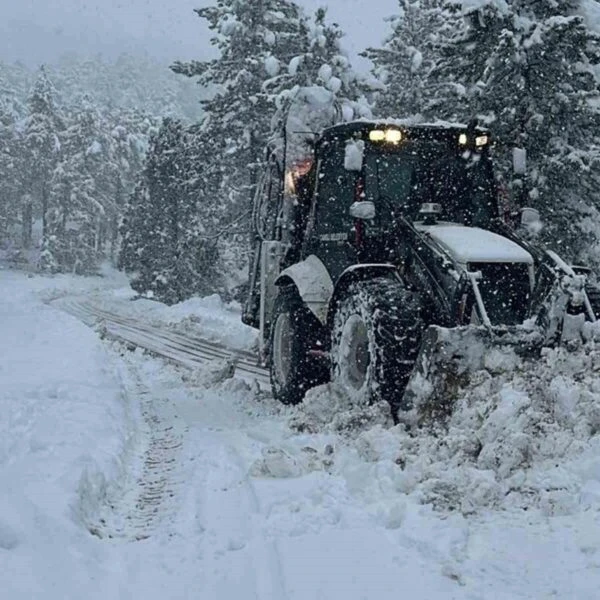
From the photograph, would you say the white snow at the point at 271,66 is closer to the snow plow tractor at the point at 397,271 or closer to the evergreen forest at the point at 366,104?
the evergreen forest at the point at 366,104

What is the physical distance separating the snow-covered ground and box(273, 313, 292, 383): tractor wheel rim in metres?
1.28

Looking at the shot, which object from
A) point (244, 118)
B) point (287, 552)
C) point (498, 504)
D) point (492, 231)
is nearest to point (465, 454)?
point (498, 504)

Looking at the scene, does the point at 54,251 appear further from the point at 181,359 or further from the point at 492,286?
the point at 492,286

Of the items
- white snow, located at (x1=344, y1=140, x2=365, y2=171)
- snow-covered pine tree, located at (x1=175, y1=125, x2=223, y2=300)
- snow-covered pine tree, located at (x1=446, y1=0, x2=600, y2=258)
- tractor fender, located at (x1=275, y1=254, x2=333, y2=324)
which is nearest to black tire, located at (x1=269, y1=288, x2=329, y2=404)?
tractor fender, located at (x1=275, y1=254, x2=333, y2=324)

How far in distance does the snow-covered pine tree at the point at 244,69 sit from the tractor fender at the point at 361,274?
14851mm

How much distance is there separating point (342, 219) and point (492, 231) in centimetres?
158

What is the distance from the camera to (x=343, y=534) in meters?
3.99

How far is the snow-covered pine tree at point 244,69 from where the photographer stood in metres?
22.2

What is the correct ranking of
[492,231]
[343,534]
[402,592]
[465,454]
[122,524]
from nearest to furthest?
[402,592]
[343,534]
[122,524]
[465,454]
[492,231]

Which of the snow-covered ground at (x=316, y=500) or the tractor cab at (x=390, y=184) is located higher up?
the tractor cab at (x=390, y=184)

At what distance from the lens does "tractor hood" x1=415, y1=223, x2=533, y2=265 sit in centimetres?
618

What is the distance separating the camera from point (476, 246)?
6.30 meters

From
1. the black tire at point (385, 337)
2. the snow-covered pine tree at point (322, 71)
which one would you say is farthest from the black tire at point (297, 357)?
the snow-covered pine tree at point (322, 71)

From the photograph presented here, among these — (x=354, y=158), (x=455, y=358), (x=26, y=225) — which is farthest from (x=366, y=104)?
(x=26, y=225)
